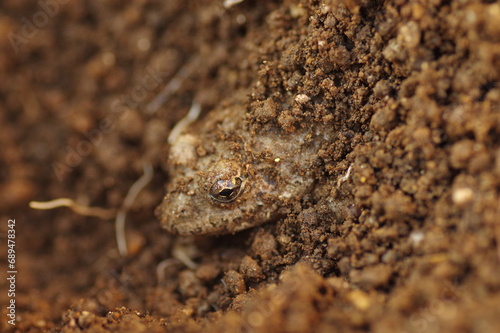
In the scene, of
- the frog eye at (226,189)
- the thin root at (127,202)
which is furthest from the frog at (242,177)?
the thin root at (127,202)

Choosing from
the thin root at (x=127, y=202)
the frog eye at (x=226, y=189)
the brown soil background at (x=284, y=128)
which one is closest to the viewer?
the brown soil background at (x=284, y=128)

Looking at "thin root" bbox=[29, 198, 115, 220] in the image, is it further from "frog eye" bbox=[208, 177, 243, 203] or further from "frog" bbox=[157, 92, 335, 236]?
"frog eye" bbox=[208, 177, 243, 203]

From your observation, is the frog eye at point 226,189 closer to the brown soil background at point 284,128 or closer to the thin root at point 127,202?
the brown soil background at point 284,128

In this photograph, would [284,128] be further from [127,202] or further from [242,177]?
[127,202]

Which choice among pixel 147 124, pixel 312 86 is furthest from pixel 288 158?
pixel 147 124

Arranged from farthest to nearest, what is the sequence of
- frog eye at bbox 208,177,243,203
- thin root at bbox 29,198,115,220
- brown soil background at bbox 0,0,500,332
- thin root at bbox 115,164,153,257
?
1. thin root at bbox 29,198,115,220
2. thin root at bbox 115,164,153,257
3. frog eye at bbox 208,177,243,203
4. brown soil background at bbox 0,0,500,332

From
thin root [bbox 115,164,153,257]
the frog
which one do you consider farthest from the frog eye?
thin root [bbox 115,164,153,257]
